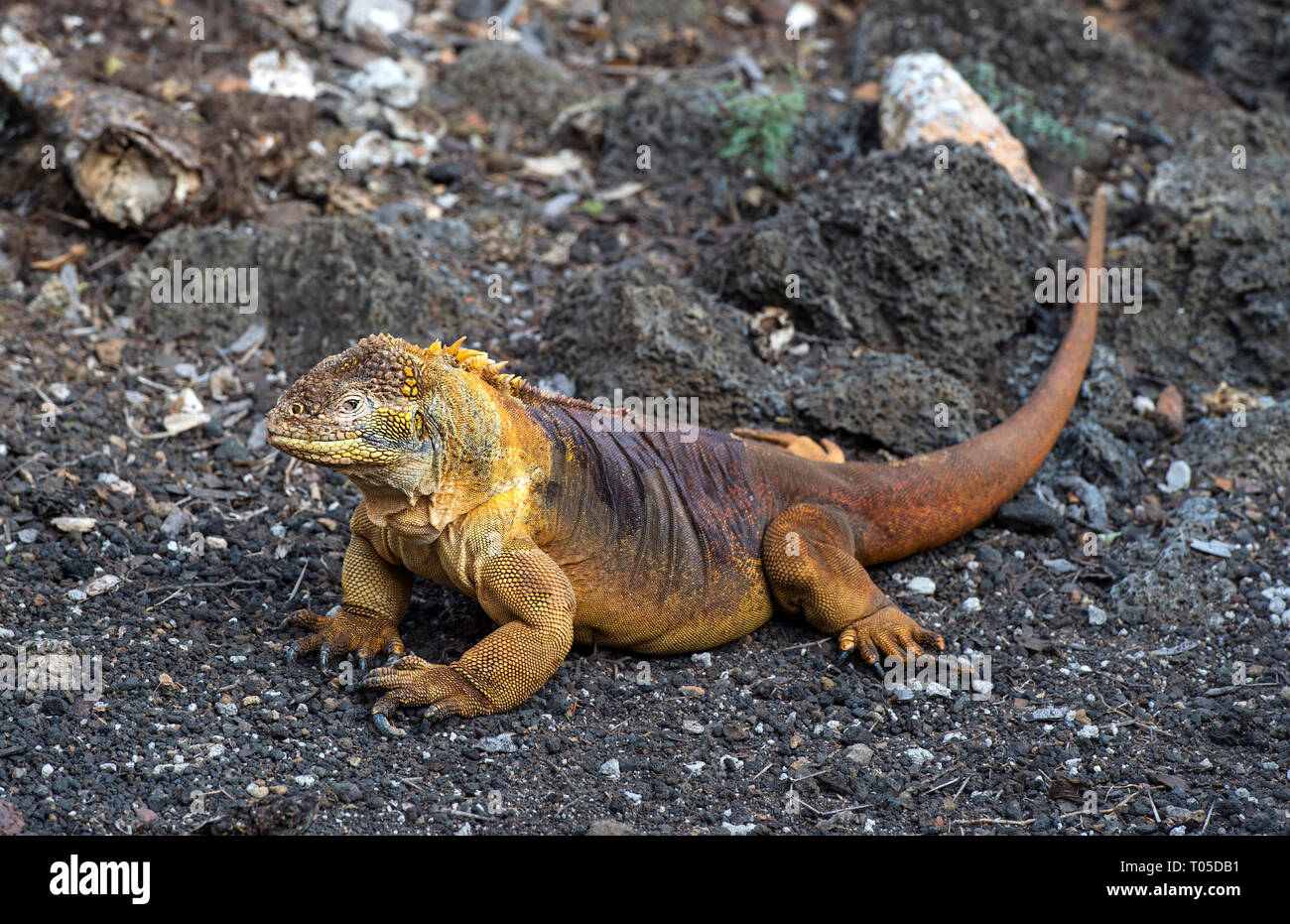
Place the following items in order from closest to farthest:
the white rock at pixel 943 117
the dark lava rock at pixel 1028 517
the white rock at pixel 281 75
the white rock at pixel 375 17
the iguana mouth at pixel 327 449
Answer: the iguana mouth at pixel 327 449 < the dark lava rock at pixel 1028 517 < the white rock at pixel 943 117 < the white rock at pixel 281 75 < the white rock at pixel 375 17

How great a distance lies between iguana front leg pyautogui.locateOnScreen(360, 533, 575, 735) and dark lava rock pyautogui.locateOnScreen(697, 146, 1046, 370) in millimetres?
3154

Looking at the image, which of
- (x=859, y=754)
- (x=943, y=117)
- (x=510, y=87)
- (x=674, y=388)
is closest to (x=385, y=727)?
(x=859, y=754)

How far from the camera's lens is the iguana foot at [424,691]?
4.83 meters

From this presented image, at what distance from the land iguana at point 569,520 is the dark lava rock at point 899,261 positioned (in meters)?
1.22

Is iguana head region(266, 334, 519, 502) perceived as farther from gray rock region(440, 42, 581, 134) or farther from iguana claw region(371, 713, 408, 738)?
gray rock region(440, 42, 581, 134)

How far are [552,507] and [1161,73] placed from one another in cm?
772

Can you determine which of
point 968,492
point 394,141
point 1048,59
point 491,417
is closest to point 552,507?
point 491,417

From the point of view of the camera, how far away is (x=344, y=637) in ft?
17.3

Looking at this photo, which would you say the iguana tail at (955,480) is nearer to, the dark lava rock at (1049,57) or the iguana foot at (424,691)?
the iguana foot at (424,691)

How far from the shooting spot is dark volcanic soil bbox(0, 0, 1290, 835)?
4.67 m

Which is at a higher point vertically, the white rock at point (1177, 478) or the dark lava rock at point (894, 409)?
the dark lava rock at point (894, 409)

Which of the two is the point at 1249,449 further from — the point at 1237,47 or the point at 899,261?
the point at 1237,47

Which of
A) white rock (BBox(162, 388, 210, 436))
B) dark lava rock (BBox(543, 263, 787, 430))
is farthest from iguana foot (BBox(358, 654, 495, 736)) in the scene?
white rock (BBox(162, 388, 210, 436))

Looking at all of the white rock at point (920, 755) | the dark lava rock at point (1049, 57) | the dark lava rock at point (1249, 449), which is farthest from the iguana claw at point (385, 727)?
the dark lava rock at point (1049, 57)
